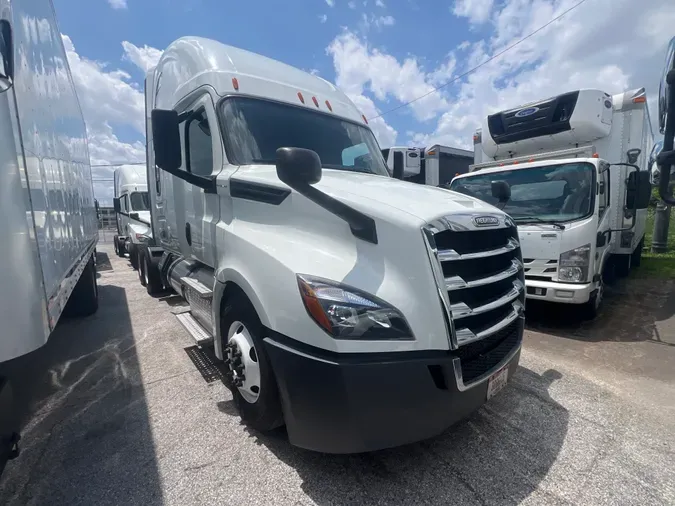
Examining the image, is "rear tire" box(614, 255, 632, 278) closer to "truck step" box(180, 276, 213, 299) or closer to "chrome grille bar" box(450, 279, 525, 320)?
"chrome grille bar" box(450, 279, 525, 320)

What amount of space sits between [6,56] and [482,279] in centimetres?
264

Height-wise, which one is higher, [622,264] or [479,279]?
[479,279]

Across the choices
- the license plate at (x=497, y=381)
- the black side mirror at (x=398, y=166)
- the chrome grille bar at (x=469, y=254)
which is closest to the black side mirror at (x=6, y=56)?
the chrome grille bar at (x=469, y=254)

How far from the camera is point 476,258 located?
2340 millimetres

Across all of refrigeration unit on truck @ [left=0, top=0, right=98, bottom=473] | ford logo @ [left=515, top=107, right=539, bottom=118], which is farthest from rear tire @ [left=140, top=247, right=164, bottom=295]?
ford logo @ [left=515, top=107, right=539, bottom=118]

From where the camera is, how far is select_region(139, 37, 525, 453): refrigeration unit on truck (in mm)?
1960

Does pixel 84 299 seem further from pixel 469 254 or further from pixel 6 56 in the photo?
pixel 469 254

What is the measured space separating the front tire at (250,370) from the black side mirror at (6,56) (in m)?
1.65

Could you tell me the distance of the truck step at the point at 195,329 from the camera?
3431 mm

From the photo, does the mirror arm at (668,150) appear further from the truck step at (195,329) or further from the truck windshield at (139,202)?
the truck windshield at (139,202)

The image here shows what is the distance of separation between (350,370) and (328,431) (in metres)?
0.41

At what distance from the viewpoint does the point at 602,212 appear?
5043mm

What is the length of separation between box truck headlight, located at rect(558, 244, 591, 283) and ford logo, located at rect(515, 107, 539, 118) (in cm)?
267

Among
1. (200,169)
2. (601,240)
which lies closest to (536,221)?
(601,240)
